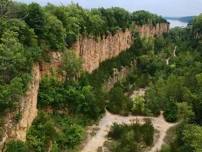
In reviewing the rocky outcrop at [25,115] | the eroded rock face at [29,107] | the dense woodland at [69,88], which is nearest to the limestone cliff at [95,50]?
the dense woodland at [69,88]

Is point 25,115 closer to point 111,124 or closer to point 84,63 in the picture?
point 111,124

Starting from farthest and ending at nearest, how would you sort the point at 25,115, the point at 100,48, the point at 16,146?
the point at 100,48, the point at 25,115, the point at 16,146

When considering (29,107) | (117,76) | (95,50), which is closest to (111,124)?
(29,107)

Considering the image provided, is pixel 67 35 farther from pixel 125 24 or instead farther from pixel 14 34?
pixel 125 24

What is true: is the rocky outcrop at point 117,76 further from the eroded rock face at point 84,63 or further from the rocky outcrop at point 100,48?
the rocky outcrop at point 100,48

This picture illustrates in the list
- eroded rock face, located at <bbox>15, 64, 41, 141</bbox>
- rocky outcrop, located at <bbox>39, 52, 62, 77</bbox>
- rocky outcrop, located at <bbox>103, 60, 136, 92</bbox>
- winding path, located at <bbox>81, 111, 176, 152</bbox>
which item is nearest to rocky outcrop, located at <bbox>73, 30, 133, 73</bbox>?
rocky outcrop, located at <bbox>103, 60, 136, 92</bbox>

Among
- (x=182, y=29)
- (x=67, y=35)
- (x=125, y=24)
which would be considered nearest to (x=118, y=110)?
(x=67, y=35)

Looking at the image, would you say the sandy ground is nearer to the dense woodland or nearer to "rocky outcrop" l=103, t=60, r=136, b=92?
the dense woodland
